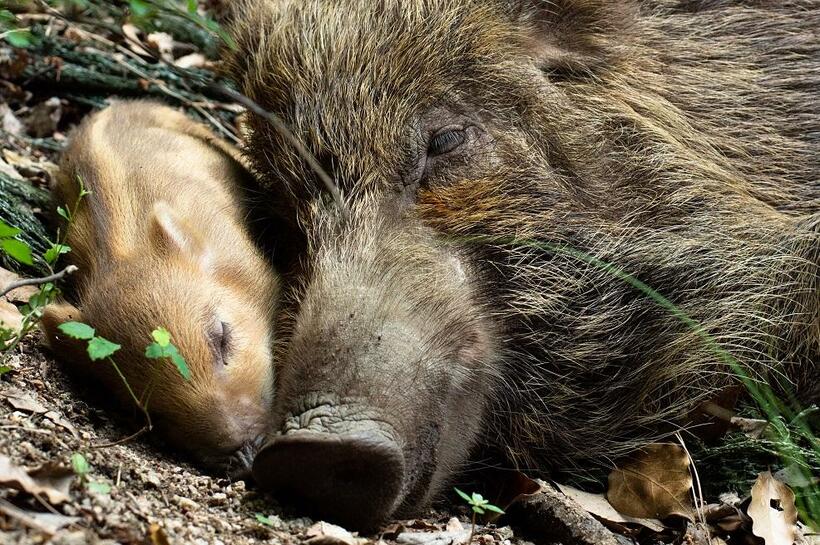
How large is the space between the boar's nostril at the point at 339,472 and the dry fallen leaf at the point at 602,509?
2.88 feet

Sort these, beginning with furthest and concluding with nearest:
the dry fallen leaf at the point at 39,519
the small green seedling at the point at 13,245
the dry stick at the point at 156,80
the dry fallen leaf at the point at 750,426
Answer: the dry stick at the point at 156,80 → the dry fallen leaf at the point at 750,426 → the small green seedling at the point at 13,245 → the dry fallen leaf at the point at 39,519

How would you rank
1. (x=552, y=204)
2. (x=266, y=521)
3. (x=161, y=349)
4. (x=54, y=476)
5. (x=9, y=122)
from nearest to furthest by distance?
(x=54, y=476), (x=266, y=521), (x=161, y=349), (x=552, y=204), (x=9, y=122)

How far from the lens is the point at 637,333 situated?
345 centimetres

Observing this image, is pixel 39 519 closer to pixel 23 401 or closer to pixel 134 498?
pixel 134 498

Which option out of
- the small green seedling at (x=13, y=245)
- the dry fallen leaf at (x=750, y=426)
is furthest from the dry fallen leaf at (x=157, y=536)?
the dry fallen leaf at (x=750, y=426)

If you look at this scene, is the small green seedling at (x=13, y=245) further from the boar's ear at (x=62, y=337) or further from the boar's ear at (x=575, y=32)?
the boar's ear at (x=575, y=32)

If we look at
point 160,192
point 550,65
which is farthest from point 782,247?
point 160,192

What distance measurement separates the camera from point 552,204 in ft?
11.2

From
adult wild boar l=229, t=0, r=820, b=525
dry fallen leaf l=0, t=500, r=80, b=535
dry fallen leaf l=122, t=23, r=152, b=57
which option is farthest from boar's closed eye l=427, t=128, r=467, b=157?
dry fallen leaf l=122, t=23, r=152, b=57

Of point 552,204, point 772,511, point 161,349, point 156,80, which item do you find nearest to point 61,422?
point 161,349

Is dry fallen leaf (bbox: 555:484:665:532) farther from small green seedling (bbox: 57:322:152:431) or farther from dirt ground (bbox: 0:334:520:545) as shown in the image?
small green seedling (bbox: 57:322:152:431)

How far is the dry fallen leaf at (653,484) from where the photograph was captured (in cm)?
323

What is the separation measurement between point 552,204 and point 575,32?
0.71m

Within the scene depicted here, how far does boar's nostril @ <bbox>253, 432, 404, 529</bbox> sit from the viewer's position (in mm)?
2566
